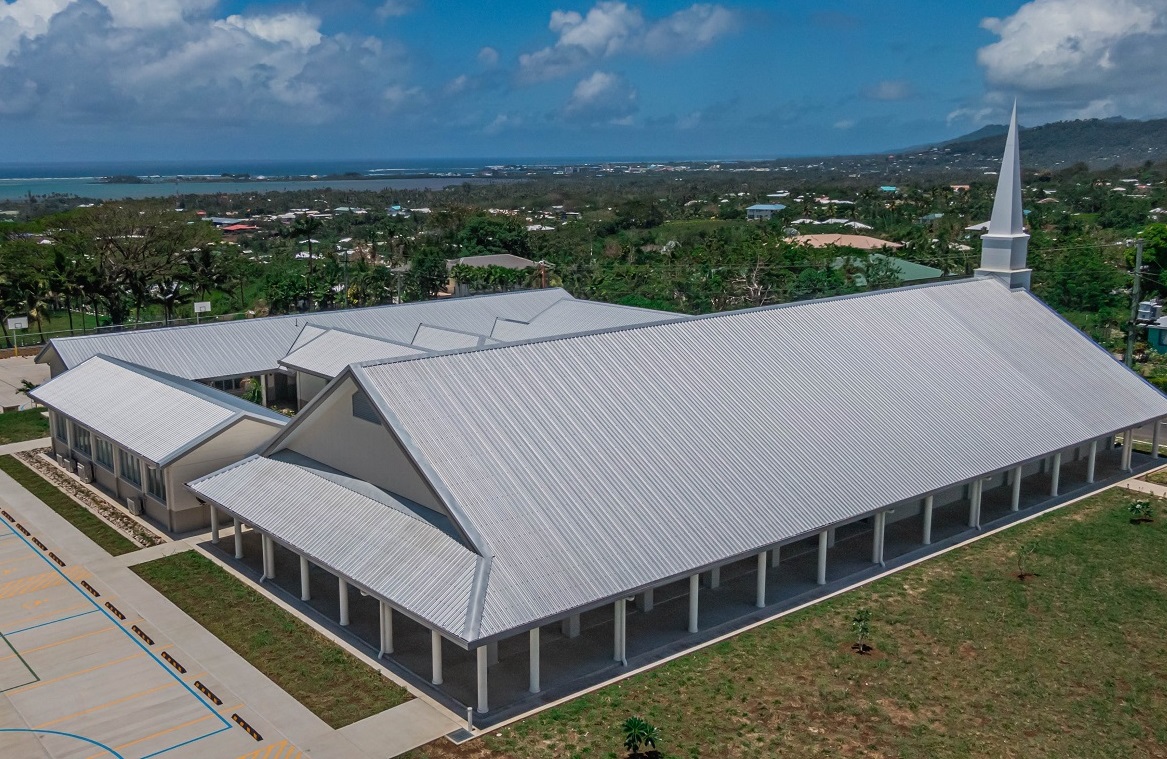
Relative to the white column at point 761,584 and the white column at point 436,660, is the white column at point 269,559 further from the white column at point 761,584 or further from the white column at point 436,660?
the white column at point 761,584

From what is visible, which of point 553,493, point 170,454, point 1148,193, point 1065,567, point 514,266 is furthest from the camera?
point 1148,193

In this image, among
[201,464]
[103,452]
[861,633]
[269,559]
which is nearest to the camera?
[861,633]

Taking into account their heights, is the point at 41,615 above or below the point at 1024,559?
below

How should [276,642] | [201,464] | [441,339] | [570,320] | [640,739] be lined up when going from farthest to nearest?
[570,320] < [441,339] < [201,464] < [276,642] < [640,739]

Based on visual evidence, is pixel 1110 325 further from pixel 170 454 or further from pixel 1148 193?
pixel 1148 193

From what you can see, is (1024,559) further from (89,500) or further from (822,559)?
(89,500)

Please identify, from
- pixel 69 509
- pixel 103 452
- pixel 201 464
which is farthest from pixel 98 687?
pixel 103 452

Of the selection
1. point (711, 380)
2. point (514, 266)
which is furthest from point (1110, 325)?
point (514, 266)
